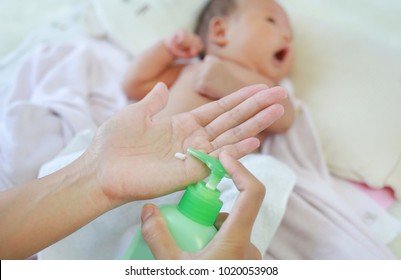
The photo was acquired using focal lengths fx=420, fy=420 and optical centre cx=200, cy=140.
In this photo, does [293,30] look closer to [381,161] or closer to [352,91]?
[352,91]

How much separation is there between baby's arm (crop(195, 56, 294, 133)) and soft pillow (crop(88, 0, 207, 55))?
0.27 metres

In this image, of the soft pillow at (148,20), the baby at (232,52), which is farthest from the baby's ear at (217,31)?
the soft pillow at (148,20)

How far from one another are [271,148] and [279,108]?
0.30m

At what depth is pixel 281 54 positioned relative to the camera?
986 mm

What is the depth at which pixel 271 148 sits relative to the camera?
908 mm

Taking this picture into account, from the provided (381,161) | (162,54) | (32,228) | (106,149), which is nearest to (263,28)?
(162,54)

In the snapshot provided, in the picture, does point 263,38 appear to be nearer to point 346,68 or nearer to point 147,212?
point 346,68

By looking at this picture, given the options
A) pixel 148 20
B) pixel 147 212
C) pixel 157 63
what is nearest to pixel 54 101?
pixel 157 63

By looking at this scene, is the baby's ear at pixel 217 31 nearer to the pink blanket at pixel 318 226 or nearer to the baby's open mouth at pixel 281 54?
the baby's open mouth at pixel 281 54

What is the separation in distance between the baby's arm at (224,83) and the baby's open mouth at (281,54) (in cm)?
11

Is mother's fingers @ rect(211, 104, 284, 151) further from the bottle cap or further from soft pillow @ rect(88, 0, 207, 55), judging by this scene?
soft pillow @ rect(88, 0, 207, 55)

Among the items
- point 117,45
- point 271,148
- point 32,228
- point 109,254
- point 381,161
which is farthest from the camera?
point 117,45

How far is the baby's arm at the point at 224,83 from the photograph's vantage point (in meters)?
0.84

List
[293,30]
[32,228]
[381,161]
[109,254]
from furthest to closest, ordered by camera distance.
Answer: [293,30] → [381,161] → [109,254] → [32,228]
